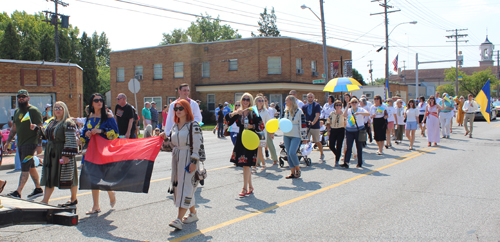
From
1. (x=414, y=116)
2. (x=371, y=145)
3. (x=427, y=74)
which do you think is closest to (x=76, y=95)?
(x=371, y=145)

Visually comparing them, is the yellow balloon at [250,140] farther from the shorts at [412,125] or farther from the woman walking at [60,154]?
the shorts at [412,125]

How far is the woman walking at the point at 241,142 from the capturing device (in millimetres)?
6801

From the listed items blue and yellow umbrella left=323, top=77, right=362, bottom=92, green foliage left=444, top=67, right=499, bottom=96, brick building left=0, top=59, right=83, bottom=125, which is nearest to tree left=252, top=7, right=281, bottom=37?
green foliage left=444, top=67, right=499, bottom=96

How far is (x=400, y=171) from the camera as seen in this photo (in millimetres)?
9273

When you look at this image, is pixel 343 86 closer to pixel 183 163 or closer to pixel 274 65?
pixel 183 163

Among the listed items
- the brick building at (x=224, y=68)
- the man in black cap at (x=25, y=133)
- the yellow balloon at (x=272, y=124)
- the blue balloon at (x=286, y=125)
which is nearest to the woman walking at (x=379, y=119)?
the blue balloon at (x=286, y=125)

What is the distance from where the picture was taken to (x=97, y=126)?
591 cm

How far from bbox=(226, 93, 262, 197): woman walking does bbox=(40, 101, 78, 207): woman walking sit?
2658mm

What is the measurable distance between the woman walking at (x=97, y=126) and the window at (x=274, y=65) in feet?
93.1

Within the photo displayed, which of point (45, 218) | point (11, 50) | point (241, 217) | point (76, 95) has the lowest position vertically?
point (241, 217)

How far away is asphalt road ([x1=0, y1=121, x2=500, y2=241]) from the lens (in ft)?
15.9

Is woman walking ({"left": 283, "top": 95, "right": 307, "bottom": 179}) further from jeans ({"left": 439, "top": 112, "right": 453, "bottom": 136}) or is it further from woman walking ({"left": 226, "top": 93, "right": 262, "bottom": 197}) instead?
jeans ({"left": 439, "top": 112, "right": 453, "bottom": 136})

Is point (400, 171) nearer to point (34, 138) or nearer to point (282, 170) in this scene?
point (282, 170)

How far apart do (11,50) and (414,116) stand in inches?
1792
